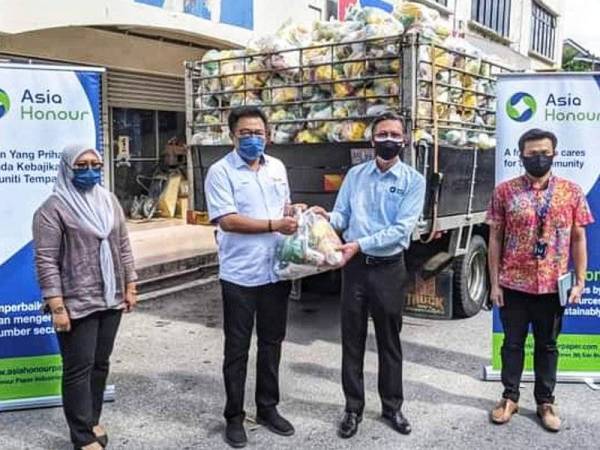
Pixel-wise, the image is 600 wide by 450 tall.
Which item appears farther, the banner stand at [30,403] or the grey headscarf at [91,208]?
the banner stand at [30,403]

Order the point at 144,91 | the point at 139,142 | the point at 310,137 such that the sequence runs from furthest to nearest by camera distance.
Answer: the point at 139,142, the point at 144,91, the point at 310,137

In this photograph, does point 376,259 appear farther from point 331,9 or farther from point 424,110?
point 331,9

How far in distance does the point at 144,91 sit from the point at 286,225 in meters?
8.57

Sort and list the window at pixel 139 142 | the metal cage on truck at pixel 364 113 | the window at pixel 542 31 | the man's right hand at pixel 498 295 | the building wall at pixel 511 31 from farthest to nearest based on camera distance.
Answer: the window at pixel 542 31
the building wall at pixel 511 31
the window at pixel 139 142
the metal cage on truck at pixel 364 113
the man's right hand at pixel 498 295

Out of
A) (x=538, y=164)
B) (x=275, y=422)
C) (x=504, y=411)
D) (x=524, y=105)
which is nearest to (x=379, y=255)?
(x=538, y=164)

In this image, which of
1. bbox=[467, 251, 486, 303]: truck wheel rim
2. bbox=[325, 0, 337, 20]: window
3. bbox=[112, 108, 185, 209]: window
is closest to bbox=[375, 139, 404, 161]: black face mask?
bbox=[467, 251, 486, 303]: truck wheel rim

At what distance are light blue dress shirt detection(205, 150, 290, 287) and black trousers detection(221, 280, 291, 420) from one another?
0.25 ft

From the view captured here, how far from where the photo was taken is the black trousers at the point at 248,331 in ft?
12.5

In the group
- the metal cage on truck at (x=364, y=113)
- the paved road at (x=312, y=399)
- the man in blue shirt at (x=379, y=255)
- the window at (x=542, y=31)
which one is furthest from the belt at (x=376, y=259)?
the window at (x=542, y=31)

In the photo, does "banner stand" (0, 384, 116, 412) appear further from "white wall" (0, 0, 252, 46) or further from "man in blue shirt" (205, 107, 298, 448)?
"white wall" (0, 0, 252, 46)

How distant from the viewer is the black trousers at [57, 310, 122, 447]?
3525mm

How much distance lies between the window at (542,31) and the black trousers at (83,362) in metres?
26.6

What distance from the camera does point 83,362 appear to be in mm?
3537

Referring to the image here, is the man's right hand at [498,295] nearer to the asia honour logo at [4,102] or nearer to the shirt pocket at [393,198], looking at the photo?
the shirt pocket at [393,198]
